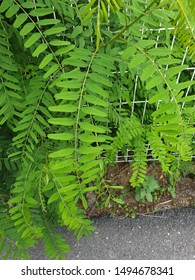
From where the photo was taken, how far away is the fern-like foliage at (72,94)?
1.14m

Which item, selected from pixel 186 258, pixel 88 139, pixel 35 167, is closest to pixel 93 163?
pixel 88 139

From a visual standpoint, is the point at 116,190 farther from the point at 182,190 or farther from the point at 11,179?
the point at 11,179

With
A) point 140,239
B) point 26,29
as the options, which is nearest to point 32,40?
point 26,29

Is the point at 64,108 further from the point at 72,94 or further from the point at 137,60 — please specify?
the point at 137,60

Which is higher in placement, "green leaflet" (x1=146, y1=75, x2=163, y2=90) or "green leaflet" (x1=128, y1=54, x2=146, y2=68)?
"green leaflet" (x1=128, y1=54, x2=146, y2=68)

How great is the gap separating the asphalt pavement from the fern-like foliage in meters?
0.41

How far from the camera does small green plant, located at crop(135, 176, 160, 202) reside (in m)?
2.26

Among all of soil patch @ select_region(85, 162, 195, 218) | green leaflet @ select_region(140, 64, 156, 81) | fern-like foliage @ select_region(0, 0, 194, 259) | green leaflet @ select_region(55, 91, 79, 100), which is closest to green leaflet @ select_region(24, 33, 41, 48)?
fern-like foliage @ select_region(0, 0, 194, 259)

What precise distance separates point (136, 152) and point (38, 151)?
1.77ft

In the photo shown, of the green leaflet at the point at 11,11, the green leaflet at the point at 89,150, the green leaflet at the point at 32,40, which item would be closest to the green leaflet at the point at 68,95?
the green leaflet at the point at 89,150

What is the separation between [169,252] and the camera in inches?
87.6

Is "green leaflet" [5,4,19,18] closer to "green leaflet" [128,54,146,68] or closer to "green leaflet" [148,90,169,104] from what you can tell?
"green leaflet" [128,54,146,68]

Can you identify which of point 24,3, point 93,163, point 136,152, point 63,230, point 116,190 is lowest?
point 63,230
